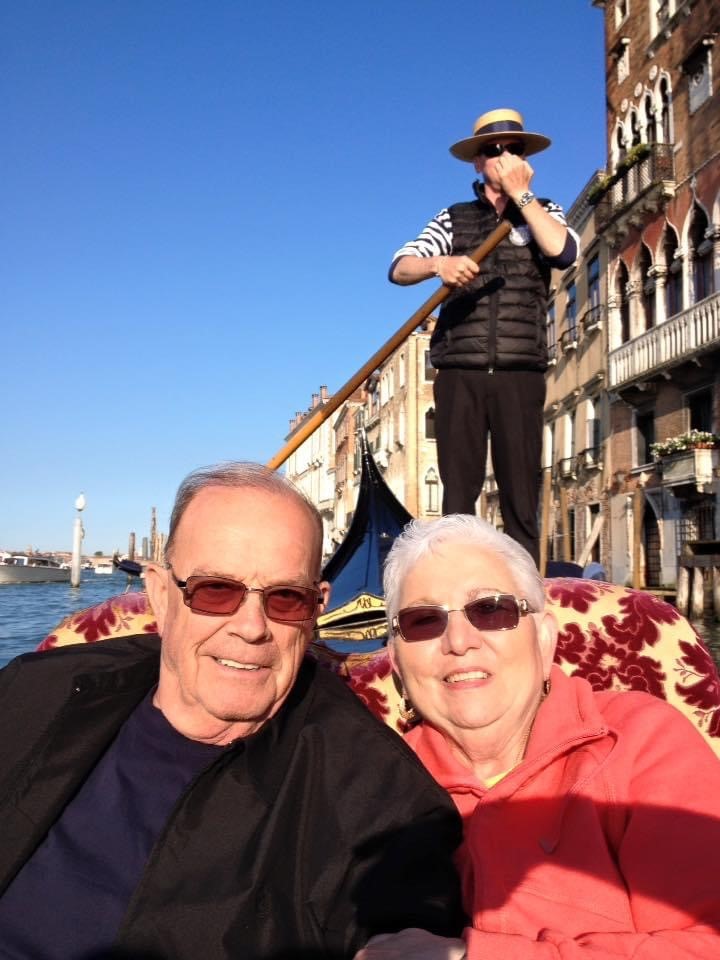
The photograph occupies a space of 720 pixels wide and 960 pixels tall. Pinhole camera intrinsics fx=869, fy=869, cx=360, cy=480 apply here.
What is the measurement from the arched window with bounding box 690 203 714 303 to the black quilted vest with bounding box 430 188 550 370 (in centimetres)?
951

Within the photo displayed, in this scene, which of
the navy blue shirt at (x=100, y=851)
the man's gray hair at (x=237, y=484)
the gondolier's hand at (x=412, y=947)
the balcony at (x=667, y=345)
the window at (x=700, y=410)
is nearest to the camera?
the gondolier's hand at (x=412, y=947)

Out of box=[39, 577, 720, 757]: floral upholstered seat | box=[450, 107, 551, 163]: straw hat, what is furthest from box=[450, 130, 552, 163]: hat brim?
box=[39, 577, 720, 757]: floral upholstered seat

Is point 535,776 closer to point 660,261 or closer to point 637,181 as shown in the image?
point 660,261

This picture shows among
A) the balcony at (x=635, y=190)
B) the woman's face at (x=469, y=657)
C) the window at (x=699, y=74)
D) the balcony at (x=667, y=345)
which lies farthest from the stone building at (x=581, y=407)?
the woman's face at (x=469, y=657)

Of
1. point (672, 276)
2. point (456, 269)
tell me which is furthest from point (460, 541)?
point (672, 276)

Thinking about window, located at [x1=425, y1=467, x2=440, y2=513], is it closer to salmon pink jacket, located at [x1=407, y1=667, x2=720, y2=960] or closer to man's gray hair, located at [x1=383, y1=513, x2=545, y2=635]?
man's gray hair, located at [x1=383, y1=513, x2=545, y2=635]

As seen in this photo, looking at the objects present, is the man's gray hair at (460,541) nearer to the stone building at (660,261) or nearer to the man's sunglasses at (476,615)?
the man's sunglasses at (476,615)

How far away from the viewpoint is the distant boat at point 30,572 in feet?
116

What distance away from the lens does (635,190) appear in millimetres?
12359

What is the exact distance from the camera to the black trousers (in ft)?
7.76

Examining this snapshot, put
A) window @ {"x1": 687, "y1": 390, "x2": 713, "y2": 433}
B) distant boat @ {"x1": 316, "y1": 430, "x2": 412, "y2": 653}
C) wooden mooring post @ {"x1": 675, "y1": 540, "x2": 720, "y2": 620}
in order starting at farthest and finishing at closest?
window @ {"x1": 687, "y1": 390, "x2": 713, "y2": 433} < wooden mooring post @ {"x1": 675, "y1": 540, "x2": 720, "y2": 620} < distant boat @ {"x1": 316, "y1": 430, "x2": 412, "y2": 653}

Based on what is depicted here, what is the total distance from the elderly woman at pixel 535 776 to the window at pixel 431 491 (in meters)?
20.0

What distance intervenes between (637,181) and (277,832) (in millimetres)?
12776

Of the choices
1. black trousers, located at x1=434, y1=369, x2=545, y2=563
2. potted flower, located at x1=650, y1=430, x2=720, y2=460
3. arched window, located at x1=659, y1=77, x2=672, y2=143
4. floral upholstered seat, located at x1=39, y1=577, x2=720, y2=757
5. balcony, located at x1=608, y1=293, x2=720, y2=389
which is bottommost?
floral upholstered seat, located at x1=39, y1=577, x2=720, y2=757
